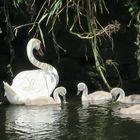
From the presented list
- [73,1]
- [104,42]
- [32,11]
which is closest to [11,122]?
[73,1]

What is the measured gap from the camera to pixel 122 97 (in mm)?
11430

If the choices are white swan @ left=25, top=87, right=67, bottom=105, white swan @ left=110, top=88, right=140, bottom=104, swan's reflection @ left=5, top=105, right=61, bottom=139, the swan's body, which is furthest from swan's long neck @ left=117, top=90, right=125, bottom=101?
the swan's body

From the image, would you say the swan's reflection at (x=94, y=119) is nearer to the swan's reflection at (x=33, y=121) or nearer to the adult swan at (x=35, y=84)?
the swan's reflection at (x=33, y=121)

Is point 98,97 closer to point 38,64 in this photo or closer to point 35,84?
point 35,84

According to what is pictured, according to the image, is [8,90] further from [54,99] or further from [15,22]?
[15,22]

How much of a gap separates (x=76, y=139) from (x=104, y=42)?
529 cm

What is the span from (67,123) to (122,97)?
2494mm

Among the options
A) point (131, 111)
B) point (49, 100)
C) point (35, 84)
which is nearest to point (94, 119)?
point (131, 111)

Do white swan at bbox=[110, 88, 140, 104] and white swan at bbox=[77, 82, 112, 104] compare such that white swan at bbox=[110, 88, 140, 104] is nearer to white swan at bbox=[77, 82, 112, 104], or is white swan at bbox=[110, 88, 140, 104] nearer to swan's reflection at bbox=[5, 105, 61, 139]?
white swan at bbox=[77, 82, 112, 104]

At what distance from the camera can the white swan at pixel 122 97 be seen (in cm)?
1105

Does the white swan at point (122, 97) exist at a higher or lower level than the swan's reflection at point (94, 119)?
higher

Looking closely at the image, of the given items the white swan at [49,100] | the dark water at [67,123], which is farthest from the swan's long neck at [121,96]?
the white swan at [49,100]

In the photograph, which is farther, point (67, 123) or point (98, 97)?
point (98, 97)

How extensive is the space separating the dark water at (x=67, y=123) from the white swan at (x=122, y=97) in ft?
1.40
